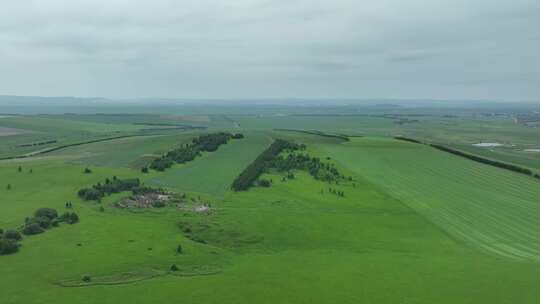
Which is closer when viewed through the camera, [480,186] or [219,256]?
[219,256]

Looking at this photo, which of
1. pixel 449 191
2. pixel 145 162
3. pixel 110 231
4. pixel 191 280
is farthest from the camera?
pixel 145 162

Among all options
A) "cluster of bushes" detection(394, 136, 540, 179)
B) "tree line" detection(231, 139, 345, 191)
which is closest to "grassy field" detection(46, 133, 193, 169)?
"tree line" detection(231, 139, 345, 191)

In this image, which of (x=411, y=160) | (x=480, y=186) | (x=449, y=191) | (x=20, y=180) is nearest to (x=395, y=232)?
(x=449, y=191)

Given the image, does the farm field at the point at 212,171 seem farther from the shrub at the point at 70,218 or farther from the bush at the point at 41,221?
the bush at the point at 41,221

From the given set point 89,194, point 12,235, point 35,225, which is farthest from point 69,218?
point 89,194

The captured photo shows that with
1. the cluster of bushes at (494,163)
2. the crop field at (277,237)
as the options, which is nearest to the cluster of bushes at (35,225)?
the crop field at (277,237)

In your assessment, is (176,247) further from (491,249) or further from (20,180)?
(20,180)

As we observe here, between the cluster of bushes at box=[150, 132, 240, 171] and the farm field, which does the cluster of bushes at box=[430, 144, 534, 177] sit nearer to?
the farm field
